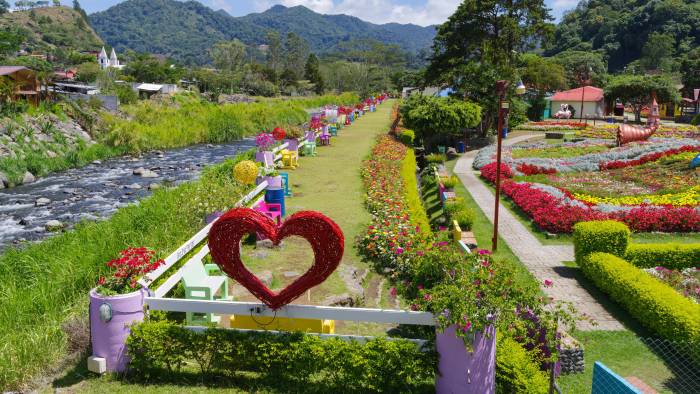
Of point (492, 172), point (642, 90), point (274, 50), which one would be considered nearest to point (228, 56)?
point (274, 50)

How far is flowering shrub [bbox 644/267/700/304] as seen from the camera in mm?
9352

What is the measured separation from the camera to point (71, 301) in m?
8.19

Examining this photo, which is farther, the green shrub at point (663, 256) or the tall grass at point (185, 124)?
the tall grass at point (185, 124)

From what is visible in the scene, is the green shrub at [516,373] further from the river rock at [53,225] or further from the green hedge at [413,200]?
the river rock at [53,225]

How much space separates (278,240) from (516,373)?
9.64 feet

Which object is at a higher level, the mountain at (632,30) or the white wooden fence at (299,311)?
the mountain at (632,30)

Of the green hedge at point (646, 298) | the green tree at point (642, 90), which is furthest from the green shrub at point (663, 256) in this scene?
the green tree at point (642, 90)

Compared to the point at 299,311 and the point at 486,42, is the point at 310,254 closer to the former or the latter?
the point at 299,311

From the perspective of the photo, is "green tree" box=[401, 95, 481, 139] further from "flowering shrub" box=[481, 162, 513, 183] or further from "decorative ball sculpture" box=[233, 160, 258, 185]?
"decorative ball sculpture" box=[233, 160, 258, 185]

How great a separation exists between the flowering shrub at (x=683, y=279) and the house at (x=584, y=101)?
44535 millimetres

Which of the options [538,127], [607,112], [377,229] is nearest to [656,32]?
[607,112]

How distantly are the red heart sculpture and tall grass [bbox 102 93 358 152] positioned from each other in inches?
1022

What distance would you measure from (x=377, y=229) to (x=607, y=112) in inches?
2055

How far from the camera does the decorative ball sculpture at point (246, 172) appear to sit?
13672 millimetres
